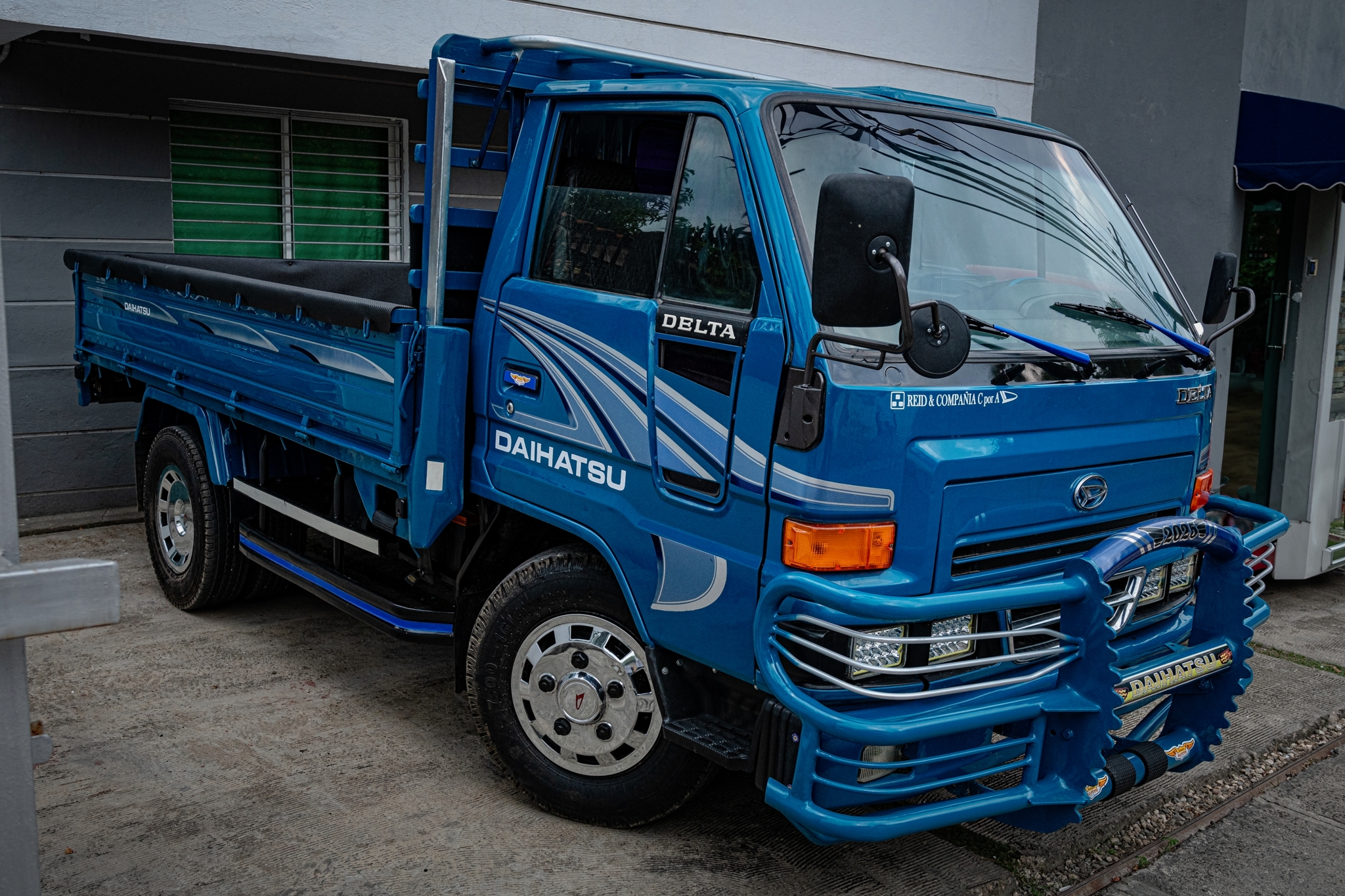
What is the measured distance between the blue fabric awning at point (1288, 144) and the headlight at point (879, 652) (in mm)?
5244

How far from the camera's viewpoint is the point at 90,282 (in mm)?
6449

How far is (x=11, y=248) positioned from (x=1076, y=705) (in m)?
7.14

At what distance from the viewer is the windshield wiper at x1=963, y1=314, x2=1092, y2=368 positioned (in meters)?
3.39

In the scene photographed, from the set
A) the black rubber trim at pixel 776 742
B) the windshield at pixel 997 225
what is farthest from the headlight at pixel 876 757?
the windshield at pixel 997 225

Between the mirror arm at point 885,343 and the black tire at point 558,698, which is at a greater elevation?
the mirror arm at point 885,343

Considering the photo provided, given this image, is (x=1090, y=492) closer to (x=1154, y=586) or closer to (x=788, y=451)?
(x=1154, y=586)

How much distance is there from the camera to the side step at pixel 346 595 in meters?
4.46

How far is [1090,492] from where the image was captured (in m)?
3.45

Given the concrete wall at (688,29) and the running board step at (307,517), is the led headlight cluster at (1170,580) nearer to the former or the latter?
the running board step at (307,517)

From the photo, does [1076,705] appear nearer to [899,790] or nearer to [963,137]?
[899,790]

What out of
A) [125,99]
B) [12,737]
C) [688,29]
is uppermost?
[688,29]

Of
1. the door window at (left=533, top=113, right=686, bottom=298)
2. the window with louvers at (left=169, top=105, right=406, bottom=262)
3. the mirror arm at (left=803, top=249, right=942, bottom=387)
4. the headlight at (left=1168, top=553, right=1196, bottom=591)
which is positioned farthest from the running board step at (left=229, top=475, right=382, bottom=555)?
the window with louvers at (left=169, top=105, right=406, bottom=262)

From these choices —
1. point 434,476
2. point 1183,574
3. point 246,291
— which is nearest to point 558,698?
point 434,476

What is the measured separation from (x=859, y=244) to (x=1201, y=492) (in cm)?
198
